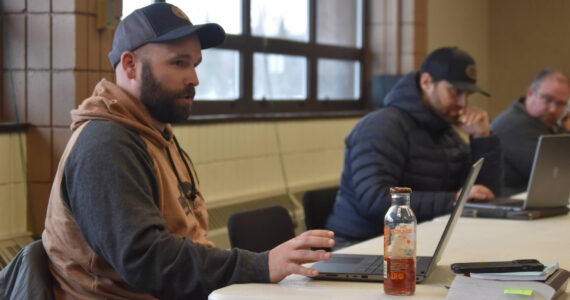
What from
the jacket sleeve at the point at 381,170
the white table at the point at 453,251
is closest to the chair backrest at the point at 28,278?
the white table at the point at 453,251

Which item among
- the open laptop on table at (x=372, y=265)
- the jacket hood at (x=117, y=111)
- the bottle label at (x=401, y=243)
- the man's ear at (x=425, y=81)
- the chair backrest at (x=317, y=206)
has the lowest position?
the chair backrest at (x=317, y=206)

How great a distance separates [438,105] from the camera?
317cm

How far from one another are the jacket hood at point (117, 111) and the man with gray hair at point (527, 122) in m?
2.59

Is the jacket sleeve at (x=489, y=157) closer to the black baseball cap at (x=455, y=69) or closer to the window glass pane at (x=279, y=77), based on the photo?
the black baseball cap at (x=455, y=69)

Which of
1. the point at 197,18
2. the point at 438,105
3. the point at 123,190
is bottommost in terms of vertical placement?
the point at 123,190

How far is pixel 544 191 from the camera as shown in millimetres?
2873

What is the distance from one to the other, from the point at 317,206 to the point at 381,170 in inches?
Answer: 14.6

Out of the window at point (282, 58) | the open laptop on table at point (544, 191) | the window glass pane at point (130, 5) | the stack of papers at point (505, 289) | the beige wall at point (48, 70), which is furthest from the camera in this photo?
the window at point (282, 58)

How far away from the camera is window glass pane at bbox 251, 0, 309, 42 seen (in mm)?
4738

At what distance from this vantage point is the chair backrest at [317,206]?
3143mm

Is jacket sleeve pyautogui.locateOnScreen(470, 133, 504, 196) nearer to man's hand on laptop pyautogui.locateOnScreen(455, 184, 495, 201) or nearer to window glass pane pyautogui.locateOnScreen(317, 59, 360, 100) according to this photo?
man's hand on laptop pyautogui.locateOnScreen(455, 184, 495, 201)

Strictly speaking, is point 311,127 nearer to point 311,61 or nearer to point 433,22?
point 311,61

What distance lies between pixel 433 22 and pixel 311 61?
1.69m

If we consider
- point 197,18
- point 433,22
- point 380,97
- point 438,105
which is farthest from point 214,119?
point 433,22
